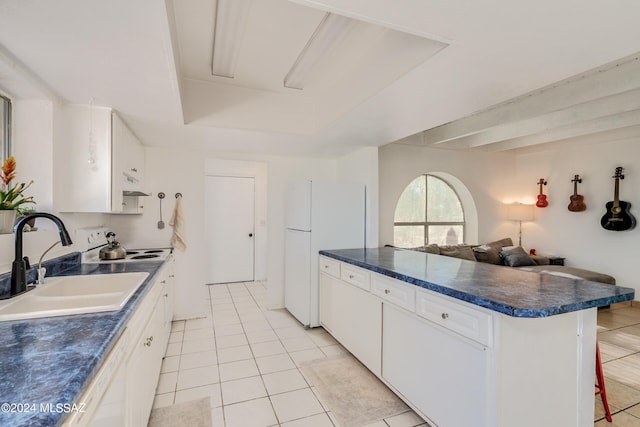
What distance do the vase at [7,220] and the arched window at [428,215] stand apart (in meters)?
4.15

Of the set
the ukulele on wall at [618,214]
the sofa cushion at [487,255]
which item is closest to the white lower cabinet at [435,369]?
the sofa cushion at [487,255]

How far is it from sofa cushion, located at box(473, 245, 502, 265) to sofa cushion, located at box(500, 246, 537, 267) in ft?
0.32

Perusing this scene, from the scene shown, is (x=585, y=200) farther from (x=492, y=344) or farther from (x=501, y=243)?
(x=492, y=344)

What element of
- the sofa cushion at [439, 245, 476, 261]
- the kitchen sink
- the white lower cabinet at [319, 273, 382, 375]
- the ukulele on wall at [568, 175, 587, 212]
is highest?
the ukulele on wall at [568, 175, 587, 212]

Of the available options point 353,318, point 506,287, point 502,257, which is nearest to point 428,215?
point 502,257

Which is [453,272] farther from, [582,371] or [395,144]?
[395,144]

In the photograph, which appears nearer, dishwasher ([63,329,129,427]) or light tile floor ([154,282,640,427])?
dishwasher ([63,329,129,427])

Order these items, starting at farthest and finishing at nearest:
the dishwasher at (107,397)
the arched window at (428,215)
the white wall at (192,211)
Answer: the arched window at (428,215) → the white wall at (192,211) → the dishwasher at (107,397)

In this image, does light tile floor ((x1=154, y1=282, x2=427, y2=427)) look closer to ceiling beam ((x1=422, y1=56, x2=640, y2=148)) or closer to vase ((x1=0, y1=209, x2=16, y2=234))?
vase ((x1=0, y1=209, x2=16, y2=234))

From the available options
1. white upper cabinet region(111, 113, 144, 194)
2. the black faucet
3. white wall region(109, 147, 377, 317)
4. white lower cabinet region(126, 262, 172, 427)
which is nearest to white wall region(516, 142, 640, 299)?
white wall region(109, 147, 377, 317)

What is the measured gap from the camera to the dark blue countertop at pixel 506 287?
136 centimetres

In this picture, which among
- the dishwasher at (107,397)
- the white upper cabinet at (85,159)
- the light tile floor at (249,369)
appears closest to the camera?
the dishwasher at (107,397)

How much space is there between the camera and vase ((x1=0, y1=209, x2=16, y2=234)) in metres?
1.56

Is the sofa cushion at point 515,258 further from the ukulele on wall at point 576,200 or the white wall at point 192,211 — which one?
the white wall at point 192,211
